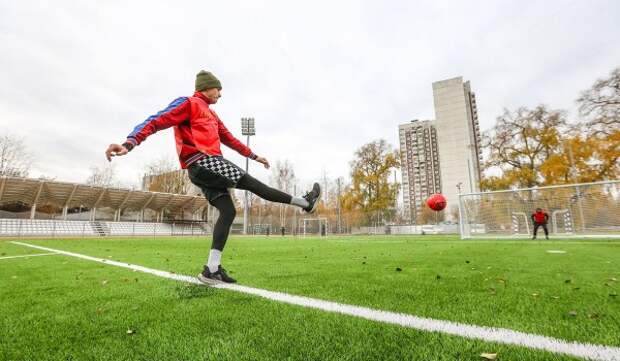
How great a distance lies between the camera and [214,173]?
10.2 ft

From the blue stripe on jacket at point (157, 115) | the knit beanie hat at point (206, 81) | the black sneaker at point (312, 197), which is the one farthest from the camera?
the black sneaker at point (312, 197)

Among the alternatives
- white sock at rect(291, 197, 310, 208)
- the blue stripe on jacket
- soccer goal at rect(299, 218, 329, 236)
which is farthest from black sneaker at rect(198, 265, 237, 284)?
soccer goal at rect(299, 218, 329, 236)

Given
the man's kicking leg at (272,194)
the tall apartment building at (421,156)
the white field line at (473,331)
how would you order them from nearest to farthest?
the white field line at (473,331) < the man's kicking leg at (272,194) < the tall apartment building at (421,156)

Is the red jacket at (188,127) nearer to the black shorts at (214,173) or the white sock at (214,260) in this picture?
the black shorts at (214,173)

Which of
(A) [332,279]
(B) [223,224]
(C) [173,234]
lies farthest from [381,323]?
(C) [173,234]

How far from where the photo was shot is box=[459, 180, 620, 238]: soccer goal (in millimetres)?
16188

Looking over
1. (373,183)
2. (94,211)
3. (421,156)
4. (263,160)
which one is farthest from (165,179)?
(421,156)

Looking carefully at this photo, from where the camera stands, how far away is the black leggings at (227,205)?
10.8 ft

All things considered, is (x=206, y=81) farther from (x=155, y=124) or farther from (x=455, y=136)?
(x=455, y=136)

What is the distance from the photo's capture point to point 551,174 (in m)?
28.2

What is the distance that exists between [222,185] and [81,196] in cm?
3950

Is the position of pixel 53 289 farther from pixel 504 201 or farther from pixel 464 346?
pixel 504 201

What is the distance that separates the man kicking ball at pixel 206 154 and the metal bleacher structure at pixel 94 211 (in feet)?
117

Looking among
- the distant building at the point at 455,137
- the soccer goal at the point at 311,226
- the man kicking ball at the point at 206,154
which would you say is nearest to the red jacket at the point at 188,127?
the man kicking ball at the point at 206,154
